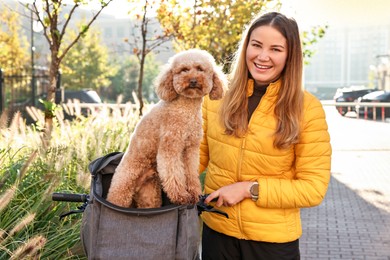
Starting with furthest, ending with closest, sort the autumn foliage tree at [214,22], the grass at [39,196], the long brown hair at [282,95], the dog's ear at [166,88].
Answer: the autumn foliage tree at [214,22], the grass at [39,196], the long brown hair at [282,95], the dog's ear at [166,88]

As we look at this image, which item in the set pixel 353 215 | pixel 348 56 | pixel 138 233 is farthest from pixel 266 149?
pixel 348 56

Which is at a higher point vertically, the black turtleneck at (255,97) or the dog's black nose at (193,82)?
the dog's black nose at (193,82)

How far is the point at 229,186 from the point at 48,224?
1928mm

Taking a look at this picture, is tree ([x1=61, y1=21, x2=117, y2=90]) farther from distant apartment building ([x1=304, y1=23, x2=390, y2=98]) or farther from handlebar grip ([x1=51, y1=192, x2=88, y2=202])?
distant apartment building ([x1=304, y1=23, x2=390, y2=98])

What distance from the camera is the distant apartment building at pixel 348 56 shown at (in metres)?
164

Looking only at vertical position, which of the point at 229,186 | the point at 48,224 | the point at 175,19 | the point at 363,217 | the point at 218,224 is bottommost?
the point at 363,217

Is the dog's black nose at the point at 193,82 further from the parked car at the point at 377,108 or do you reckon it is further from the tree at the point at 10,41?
the parked car at the point at 377,108

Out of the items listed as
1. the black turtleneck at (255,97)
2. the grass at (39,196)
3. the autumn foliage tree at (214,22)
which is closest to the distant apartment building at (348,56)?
the autumn foliage tree at (214,22)

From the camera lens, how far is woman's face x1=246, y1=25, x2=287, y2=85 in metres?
2.81

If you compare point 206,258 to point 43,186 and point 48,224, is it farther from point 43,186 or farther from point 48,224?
point 43,186

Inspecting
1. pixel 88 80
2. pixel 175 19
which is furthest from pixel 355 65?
pixel 175 19

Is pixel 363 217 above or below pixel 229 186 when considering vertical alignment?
below

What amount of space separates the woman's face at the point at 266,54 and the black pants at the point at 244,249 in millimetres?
756

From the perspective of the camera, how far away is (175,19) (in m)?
14.6
